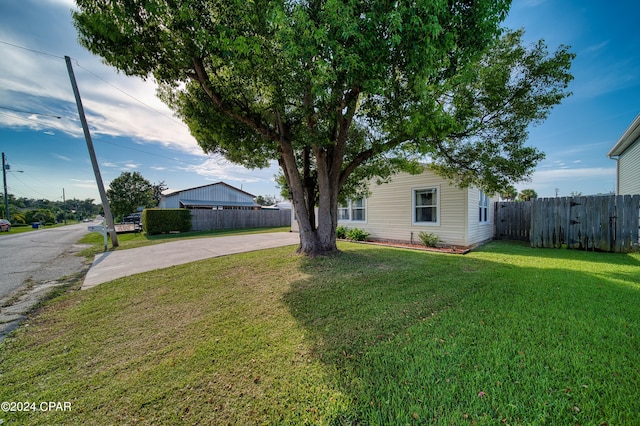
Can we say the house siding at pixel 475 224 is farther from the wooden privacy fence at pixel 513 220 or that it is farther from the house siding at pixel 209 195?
the house siding at pixel 209 195

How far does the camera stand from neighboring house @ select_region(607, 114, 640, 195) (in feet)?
28.6

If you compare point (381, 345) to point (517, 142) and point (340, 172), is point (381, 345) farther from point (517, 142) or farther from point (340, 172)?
point (517, 142)

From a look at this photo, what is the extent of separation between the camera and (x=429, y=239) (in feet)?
29.3

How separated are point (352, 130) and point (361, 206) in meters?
5.12

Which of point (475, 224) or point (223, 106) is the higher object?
point (223, 106)

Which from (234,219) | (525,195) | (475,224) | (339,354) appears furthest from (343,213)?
(525,195)

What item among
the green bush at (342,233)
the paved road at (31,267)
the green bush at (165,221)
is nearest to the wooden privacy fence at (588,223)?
the green bush at (342,233)

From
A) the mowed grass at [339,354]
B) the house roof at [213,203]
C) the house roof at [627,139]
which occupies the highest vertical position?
the house roof at [627,139]

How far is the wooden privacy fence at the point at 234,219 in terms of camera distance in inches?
703

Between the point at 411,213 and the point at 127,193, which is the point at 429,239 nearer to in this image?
the point at 411,213

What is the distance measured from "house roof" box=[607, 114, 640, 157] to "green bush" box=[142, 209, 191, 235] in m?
22.1

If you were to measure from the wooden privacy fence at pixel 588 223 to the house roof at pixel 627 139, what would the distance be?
2.74 meters

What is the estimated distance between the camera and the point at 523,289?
4043 mm

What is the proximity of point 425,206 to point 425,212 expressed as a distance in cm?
25
